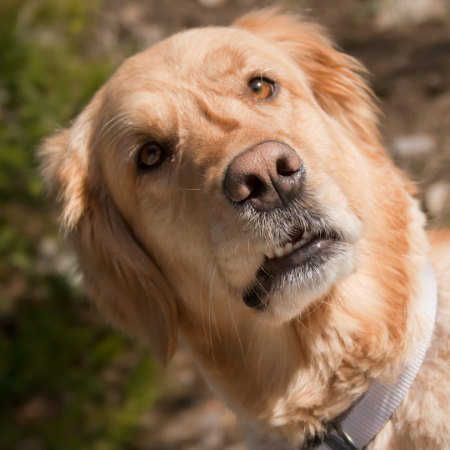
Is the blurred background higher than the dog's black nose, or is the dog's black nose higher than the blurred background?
the dog's black nose

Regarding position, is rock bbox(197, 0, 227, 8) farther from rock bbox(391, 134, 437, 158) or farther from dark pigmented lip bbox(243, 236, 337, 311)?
dark pigmented lip bbox(243, 236, 337, 311)

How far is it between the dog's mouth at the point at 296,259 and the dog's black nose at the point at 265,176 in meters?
0.20

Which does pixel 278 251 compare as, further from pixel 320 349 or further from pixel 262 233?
pixel 320 349

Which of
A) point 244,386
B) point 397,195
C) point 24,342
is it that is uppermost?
point 397,195

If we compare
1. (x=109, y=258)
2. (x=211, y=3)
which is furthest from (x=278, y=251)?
(x=211, y=3)

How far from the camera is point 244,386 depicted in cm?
257

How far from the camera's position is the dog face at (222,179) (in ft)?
7.02

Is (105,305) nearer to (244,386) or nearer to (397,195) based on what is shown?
(244,386)

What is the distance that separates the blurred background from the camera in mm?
4207

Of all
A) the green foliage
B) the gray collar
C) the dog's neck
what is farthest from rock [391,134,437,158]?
the gray collar

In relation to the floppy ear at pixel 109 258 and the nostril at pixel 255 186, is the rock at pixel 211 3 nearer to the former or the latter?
the floppy ear at pixel 109 258

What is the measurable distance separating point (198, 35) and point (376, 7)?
12.7 ft

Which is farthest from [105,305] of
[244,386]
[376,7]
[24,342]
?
[376,7]

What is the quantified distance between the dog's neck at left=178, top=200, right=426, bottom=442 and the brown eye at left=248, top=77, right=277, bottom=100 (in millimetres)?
835
